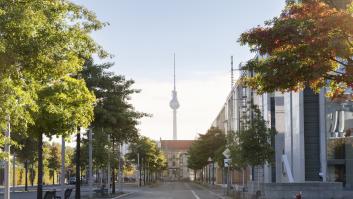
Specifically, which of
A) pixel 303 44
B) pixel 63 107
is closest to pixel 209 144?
pixel 63 107

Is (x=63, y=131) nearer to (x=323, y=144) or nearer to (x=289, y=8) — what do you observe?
(x=289, y=8)

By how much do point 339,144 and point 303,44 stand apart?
37.7 metres

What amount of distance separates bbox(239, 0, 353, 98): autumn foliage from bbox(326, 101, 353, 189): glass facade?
33.4 metres

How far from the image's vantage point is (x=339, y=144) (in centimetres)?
5169

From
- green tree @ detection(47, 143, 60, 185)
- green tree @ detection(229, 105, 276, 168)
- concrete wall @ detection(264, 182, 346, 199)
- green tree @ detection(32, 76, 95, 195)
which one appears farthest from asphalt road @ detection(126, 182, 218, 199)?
green tree @ detection(47, 143, 60, 185)

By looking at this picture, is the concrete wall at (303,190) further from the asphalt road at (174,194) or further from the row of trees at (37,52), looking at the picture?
the row of trees at (37,52)

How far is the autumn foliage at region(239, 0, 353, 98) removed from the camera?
49.5 ft

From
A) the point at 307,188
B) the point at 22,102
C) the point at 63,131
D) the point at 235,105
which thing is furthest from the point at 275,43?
the point at 235,105

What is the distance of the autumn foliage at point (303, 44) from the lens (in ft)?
49.5

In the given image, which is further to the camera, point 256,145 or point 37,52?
point 256,145

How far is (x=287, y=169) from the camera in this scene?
53.3 metres

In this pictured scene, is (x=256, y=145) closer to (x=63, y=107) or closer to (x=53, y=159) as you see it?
(x=63, y=107)

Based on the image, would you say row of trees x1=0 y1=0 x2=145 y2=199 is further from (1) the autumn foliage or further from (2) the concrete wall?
(2) the concrete wall

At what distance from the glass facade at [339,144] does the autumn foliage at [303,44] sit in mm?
33409
